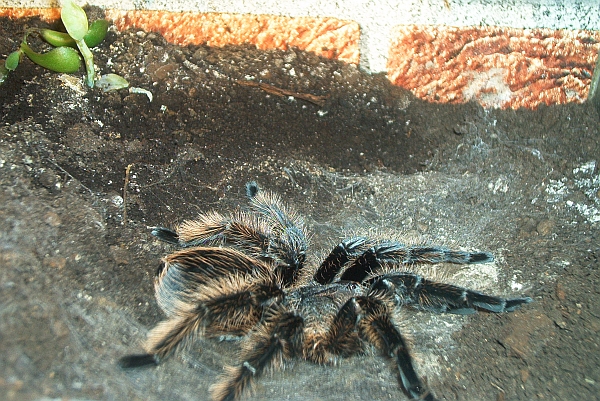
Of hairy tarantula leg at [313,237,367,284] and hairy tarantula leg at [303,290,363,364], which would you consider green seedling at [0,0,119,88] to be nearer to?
hairy tarantula leg at [313,237,367,284]

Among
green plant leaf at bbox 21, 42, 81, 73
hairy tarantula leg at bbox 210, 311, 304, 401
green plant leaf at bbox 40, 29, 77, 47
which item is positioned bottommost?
hairy tarantula leg at bbox 210, 311, 304, 401

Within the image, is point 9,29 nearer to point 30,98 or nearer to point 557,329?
point 30,98

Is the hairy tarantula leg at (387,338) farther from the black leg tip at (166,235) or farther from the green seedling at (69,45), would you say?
the green seedling at (69,45)

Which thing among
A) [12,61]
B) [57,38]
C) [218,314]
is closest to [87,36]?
[57,38]

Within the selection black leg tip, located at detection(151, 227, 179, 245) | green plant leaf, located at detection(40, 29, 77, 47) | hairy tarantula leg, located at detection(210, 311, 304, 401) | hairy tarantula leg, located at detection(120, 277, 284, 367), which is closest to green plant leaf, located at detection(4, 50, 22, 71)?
green plant leaf, located at detection(40, 29, 77, 47)

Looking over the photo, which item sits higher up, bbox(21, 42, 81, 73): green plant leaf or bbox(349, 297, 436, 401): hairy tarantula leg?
bbox(21, 42, 81, 73): green plant leaf

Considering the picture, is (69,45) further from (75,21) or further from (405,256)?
(405,256)

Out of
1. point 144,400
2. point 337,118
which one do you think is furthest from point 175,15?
point 144,400
